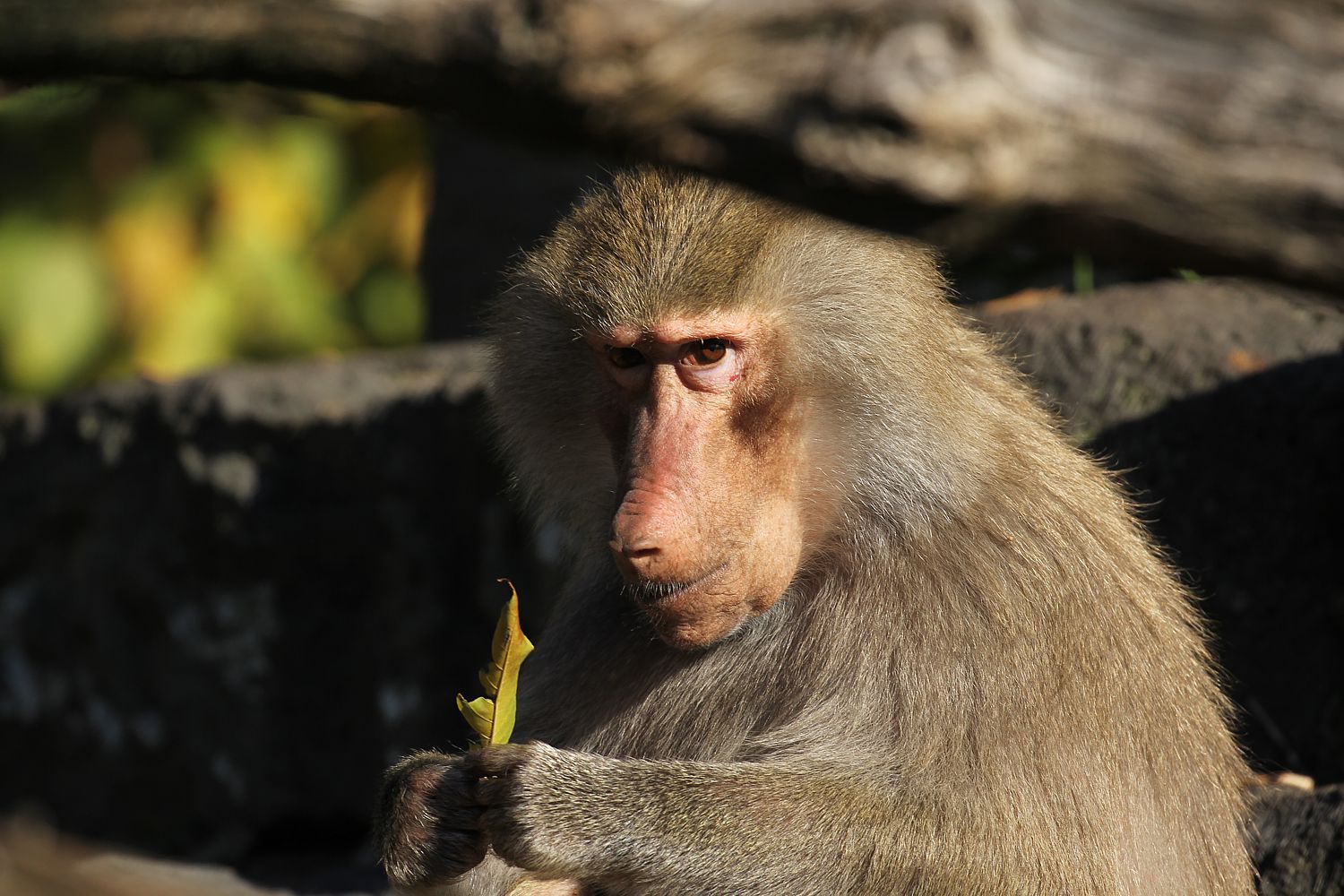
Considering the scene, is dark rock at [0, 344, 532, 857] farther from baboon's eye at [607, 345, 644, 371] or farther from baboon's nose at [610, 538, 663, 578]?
baboon's nose at [610, 538, 663, 578]

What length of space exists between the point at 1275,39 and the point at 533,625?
435cm

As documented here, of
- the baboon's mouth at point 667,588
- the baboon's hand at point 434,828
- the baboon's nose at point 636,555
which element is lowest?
the baboon's hand at point 434,828

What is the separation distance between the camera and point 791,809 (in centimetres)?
290

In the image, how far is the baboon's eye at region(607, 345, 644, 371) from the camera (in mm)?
3238

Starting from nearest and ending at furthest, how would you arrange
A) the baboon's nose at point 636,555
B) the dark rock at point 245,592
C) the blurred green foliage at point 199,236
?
the baboon's nose at point 636,555, the dark rock at point 245,592, the blurred green foliage at point 199,236

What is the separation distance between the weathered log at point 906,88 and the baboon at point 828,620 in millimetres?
1395

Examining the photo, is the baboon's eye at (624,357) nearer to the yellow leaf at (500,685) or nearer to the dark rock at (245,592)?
the yellow leaf at (500,685)

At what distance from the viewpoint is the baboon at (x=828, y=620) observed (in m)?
2.92

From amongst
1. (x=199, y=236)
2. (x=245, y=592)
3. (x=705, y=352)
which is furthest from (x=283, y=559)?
(x=199, y=236)

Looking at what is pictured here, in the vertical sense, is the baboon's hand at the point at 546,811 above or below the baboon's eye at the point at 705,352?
below

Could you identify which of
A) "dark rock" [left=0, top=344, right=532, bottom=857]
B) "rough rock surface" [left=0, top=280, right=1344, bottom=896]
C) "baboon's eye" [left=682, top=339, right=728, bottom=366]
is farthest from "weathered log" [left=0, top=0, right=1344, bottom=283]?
"dark rock" [left=0, top=344, right=532, bottom=857]

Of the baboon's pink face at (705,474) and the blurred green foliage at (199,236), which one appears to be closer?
the baboon's pink face at (705,474)

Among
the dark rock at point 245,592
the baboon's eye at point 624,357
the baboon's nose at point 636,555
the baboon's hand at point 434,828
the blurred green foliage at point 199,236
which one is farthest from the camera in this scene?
the blurred green foliage at point 199,236

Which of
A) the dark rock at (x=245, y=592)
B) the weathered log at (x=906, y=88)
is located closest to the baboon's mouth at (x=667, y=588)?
the weathered log at (x=906, y=88)
